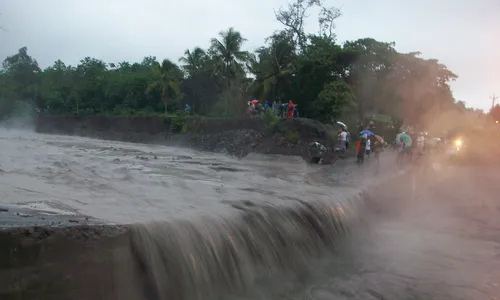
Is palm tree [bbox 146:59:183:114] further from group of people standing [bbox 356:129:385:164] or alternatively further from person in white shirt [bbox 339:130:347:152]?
group of people standing [bbox 356:129:385:164]

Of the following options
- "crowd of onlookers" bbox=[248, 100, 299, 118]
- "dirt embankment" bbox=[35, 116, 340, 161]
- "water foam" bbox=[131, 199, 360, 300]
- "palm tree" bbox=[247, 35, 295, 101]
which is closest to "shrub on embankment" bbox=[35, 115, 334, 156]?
"dirt embankment" bbox=[35, 116, 340, 161]

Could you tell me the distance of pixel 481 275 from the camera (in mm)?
7156

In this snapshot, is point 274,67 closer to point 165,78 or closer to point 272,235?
point 165,78

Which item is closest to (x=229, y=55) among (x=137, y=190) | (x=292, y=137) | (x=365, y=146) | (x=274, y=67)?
(x=274, y=67)

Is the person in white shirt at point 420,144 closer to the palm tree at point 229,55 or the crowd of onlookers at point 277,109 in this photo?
the crowd of onlookers at point 277,109

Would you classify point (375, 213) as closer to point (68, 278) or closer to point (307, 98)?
point (68, 278)

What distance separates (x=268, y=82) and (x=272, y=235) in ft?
93.8

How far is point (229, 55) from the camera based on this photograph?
132ft

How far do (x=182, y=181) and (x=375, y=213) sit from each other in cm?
488

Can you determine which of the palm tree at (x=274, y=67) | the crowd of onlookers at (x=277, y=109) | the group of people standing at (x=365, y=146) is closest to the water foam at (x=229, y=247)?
the group of people standing at (x=365, y=146)

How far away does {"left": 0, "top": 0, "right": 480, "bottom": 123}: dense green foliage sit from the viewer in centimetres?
3156

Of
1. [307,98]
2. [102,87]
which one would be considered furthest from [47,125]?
[307,98]

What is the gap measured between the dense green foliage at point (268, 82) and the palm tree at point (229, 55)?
9 centimetres

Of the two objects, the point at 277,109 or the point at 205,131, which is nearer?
the point at 277,109
